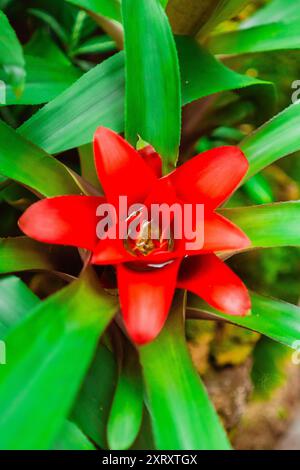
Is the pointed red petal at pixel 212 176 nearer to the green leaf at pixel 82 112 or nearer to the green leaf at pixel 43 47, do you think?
the green leaf at pixel 82 112

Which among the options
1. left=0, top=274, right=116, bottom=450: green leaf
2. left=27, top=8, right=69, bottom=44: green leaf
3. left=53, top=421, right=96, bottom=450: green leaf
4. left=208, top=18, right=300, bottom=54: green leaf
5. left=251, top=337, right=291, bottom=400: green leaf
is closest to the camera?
left=0, top=274, right=116, bottom=450: green leaf

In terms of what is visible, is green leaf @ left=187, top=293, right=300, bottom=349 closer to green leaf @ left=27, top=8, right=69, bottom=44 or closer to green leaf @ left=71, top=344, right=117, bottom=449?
green leaf @ left=71, top=344, right=117, bottom=449

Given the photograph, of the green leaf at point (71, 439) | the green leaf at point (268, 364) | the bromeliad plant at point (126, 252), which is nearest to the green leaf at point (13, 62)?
the bromeliad plant at point (126, 252)

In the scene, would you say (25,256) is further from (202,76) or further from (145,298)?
(202,76)

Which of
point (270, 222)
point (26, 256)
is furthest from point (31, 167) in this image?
point (270, 222)

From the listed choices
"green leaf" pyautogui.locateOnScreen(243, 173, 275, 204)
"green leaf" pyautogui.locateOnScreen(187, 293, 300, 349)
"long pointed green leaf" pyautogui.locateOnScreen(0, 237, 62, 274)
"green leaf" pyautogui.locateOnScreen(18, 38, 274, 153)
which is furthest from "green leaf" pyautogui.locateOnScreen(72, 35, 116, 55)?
"green leaf" pyautogui.locateOnScreen(187, 293, 300, 349)

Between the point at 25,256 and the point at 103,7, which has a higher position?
the point at 103,7

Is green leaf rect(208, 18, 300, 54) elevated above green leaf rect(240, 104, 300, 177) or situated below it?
above
